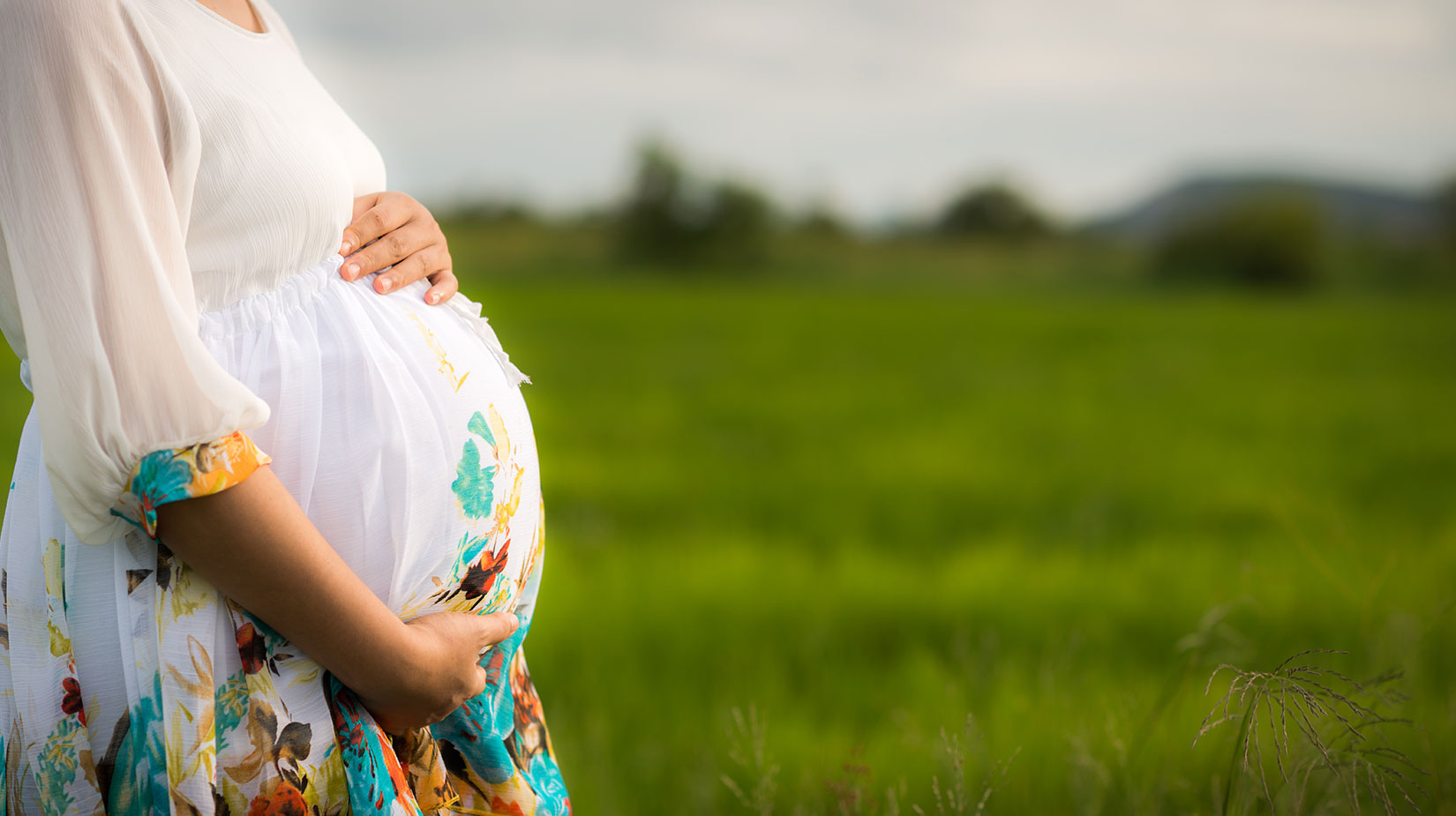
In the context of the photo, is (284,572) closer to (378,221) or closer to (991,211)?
(378,221)

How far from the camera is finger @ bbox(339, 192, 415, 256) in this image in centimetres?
103

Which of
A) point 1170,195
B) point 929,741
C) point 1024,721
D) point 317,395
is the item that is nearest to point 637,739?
point 929,741

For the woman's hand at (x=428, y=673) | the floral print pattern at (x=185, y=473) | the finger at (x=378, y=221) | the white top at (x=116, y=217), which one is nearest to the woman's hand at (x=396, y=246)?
the finger at (x=378, y=221)

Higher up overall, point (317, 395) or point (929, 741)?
point (317, 395)

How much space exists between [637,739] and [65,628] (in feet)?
5.75

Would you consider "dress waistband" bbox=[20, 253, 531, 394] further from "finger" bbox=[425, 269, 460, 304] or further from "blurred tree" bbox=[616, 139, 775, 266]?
"blurred tree" bbox=[616, 139, 775, 266]

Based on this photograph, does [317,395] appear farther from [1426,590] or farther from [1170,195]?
[1170,195]

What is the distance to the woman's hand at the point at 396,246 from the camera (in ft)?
3.39

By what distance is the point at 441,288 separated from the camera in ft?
3.73

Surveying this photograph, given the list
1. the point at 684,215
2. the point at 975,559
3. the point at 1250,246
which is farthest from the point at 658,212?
the point at 975,559

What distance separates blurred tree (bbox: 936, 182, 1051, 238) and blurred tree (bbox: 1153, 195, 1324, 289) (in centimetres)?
1620

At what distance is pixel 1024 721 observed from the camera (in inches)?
87.8

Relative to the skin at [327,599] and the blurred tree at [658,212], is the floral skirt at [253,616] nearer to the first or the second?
the skin at [327,599]

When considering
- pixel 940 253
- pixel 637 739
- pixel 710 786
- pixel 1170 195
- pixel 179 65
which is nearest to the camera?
pixel 179 65
